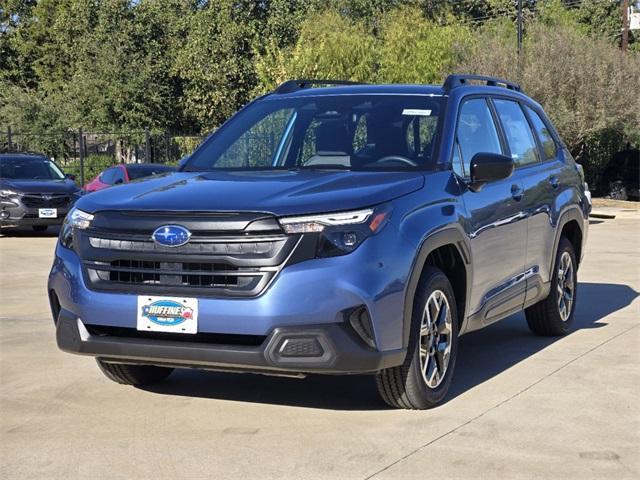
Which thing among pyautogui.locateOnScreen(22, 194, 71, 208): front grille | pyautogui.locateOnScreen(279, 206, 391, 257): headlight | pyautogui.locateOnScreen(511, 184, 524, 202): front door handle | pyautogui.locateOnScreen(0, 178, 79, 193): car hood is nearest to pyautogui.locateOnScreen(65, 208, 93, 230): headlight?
pyautogui.locateOnScreen(279, 206, 391, 257): headlight

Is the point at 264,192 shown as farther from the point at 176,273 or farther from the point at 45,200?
the point at 45,200

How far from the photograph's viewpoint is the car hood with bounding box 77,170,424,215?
5438 millimetres

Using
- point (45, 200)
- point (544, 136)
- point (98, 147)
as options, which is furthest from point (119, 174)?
point (98, 147)

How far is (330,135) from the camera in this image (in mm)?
6891

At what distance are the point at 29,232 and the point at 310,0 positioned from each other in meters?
30.9

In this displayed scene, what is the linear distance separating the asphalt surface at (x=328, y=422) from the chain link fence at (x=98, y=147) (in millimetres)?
26878

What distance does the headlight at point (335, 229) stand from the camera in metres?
5.31

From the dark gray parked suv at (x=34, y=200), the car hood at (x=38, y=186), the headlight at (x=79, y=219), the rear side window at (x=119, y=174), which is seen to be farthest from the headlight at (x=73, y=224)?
the car hood at (x=38, y=186)

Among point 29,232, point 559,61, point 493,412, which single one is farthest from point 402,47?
point 493,412

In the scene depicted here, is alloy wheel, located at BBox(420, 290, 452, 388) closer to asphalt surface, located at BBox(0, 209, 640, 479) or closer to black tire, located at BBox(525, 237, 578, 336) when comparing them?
asphalt surface, located at BBox(0, 209, 640, 479)

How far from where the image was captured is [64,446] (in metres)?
5.34

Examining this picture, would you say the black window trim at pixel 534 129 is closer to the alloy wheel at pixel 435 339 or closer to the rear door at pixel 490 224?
the rear door at pixel 490 224

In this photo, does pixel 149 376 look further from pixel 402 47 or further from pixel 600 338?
pixel 402 47

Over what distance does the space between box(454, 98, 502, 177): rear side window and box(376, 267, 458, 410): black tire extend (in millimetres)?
974
